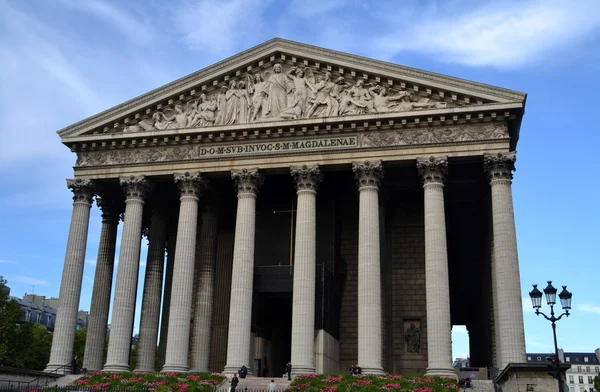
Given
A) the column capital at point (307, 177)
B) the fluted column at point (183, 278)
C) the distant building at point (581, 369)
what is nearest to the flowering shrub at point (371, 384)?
the fluted column at point (183, 278)

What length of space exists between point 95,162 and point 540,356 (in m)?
112

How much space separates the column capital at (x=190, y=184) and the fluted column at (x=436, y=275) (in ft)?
39.4

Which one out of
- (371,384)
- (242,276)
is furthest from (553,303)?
(242,276)

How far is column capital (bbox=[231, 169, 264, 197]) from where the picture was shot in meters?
35.1

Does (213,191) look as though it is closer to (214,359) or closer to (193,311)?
(193,311)

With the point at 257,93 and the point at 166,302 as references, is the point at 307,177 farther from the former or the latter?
the point at 166,302

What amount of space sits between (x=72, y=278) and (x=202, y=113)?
1160 centimetres

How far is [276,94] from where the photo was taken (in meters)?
35.9

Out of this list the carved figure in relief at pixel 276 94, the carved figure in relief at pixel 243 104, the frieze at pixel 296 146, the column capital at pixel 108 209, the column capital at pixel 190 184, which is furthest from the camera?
the column capital at pixel 108 209

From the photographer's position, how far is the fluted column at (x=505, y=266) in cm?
2948

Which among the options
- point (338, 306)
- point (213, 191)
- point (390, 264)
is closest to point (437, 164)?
point (390, 264)

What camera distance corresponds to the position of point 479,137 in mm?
32656

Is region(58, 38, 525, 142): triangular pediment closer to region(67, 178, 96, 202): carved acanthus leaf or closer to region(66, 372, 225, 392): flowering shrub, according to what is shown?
region(67, 178, 96, 202): carved acanthus leaf

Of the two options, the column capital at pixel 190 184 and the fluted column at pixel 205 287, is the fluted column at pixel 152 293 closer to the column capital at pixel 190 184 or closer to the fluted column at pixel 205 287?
the fluted column at pixel 205 287
